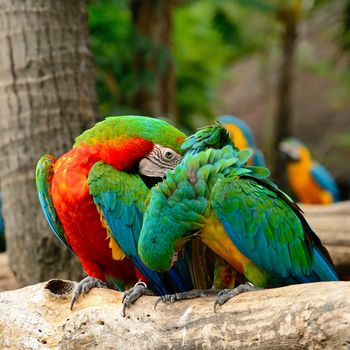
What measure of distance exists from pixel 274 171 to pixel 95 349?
698 centimetres

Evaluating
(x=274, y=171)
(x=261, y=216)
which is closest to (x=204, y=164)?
(x=261, y=216)

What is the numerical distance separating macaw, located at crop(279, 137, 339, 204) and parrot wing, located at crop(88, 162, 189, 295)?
515cm

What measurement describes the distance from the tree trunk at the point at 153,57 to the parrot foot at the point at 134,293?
3.53 meters

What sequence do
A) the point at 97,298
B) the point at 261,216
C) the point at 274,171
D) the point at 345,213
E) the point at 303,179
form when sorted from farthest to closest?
the point at 274,171 < the point at 303,179 < the point at 345,213 < the point at 97,298 < the point at 261,216

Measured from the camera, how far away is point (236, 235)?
1915 millimetres

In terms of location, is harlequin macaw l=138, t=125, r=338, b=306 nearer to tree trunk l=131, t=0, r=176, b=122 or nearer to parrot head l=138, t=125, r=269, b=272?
parrot head l=138, t=125, r=269, b=272

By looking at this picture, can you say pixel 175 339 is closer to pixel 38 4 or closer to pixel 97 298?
pixel 97 298

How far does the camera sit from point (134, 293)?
6.63 ft

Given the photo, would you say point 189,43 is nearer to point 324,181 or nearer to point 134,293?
point 324,181

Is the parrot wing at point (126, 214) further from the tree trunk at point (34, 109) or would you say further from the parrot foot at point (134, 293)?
the tree trunk at point (34, 109)

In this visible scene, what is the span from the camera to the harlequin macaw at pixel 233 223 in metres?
1.85

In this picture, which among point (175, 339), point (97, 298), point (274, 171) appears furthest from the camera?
point (274, 171)

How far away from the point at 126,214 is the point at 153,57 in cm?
354

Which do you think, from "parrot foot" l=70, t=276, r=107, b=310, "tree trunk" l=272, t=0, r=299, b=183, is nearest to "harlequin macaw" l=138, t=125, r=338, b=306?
"parrot foot" l=70, t=276, r=107, b=310
